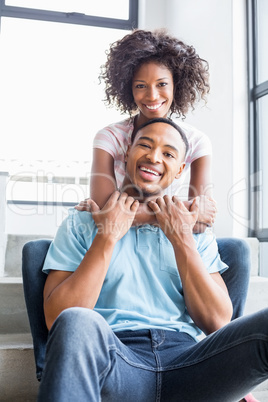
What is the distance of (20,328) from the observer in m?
2.10

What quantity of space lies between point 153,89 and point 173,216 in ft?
1.90

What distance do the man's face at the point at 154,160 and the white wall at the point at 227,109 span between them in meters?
1.56

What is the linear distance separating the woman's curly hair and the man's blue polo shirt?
2.34 ft

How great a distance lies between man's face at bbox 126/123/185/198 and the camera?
1.48 m

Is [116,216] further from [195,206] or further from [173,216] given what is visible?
[195,206]

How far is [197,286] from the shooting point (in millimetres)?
1276

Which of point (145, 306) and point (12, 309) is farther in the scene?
point (12, 309)

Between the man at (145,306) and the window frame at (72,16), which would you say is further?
the window frame at (72,16)

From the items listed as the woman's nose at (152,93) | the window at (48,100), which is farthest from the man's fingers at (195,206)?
the window at (48,100)

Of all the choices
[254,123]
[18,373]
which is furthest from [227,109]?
[18,373]

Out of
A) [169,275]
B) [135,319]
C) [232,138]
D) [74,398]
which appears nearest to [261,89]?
[232,138]

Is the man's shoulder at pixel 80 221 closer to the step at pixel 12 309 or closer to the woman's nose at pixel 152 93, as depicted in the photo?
the woman's nose at pixel 152 93

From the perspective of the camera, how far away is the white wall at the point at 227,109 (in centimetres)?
304

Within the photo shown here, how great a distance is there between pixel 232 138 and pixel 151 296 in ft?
6.35
